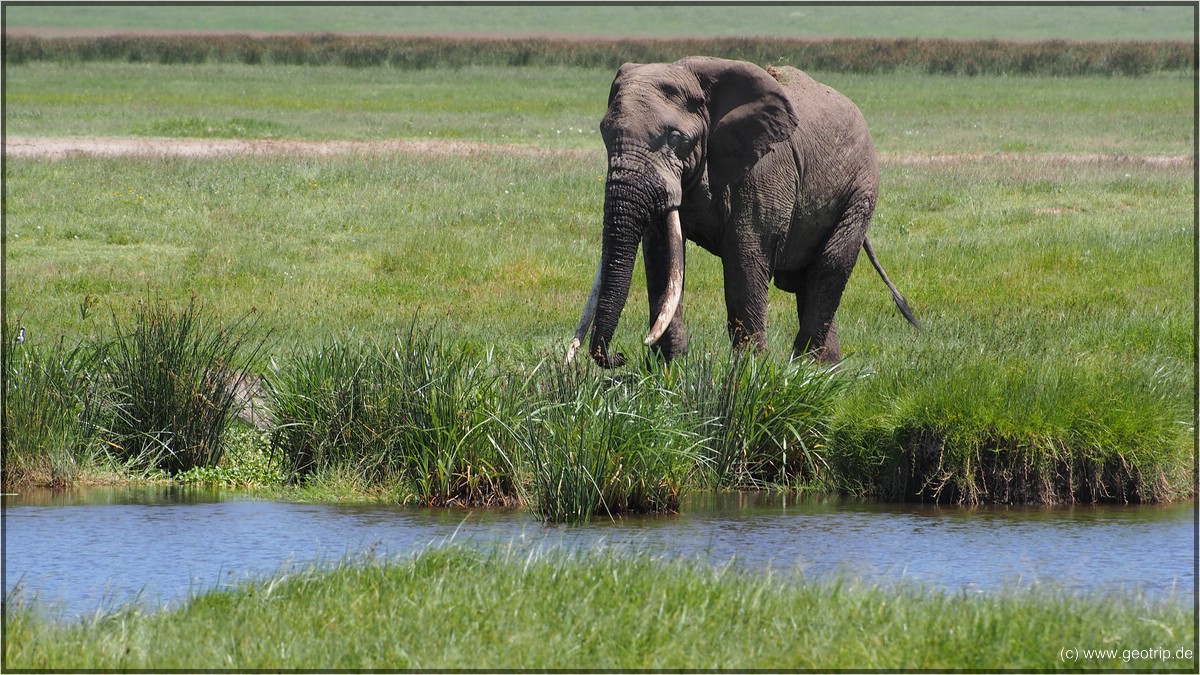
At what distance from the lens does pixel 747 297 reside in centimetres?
1123

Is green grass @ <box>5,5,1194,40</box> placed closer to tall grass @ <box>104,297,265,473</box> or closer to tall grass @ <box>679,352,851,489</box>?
tall grass @ <box>679,352,851,489</box>

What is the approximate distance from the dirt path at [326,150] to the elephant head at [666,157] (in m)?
17.3

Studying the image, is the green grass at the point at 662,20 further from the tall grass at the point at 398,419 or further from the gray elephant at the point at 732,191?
the tall grass at the point at 398,419

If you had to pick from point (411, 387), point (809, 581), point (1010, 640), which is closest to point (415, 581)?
point (809, 581)

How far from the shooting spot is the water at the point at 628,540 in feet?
25.5

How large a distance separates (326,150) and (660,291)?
61.6 feet

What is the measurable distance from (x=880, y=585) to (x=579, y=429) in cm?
234

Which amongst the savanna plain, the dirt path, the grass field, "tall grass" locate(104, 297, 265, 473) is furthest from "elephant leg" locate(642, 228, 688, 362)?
the dirt path

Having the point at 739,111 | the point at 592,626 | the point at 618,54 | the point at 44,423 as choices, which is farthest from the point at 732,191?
the point at 618,54

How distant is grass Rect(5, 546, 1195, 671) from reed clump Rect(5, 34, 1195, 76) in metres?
58.0

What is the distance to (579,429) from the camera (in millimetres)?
9195

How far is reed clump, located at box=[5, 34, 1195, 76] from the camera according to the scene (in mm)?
65750

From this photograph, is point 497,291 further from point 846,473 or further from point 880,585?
point 880,585

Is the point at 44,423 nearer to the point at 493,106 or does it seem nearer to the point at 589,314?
the point at 589,314
